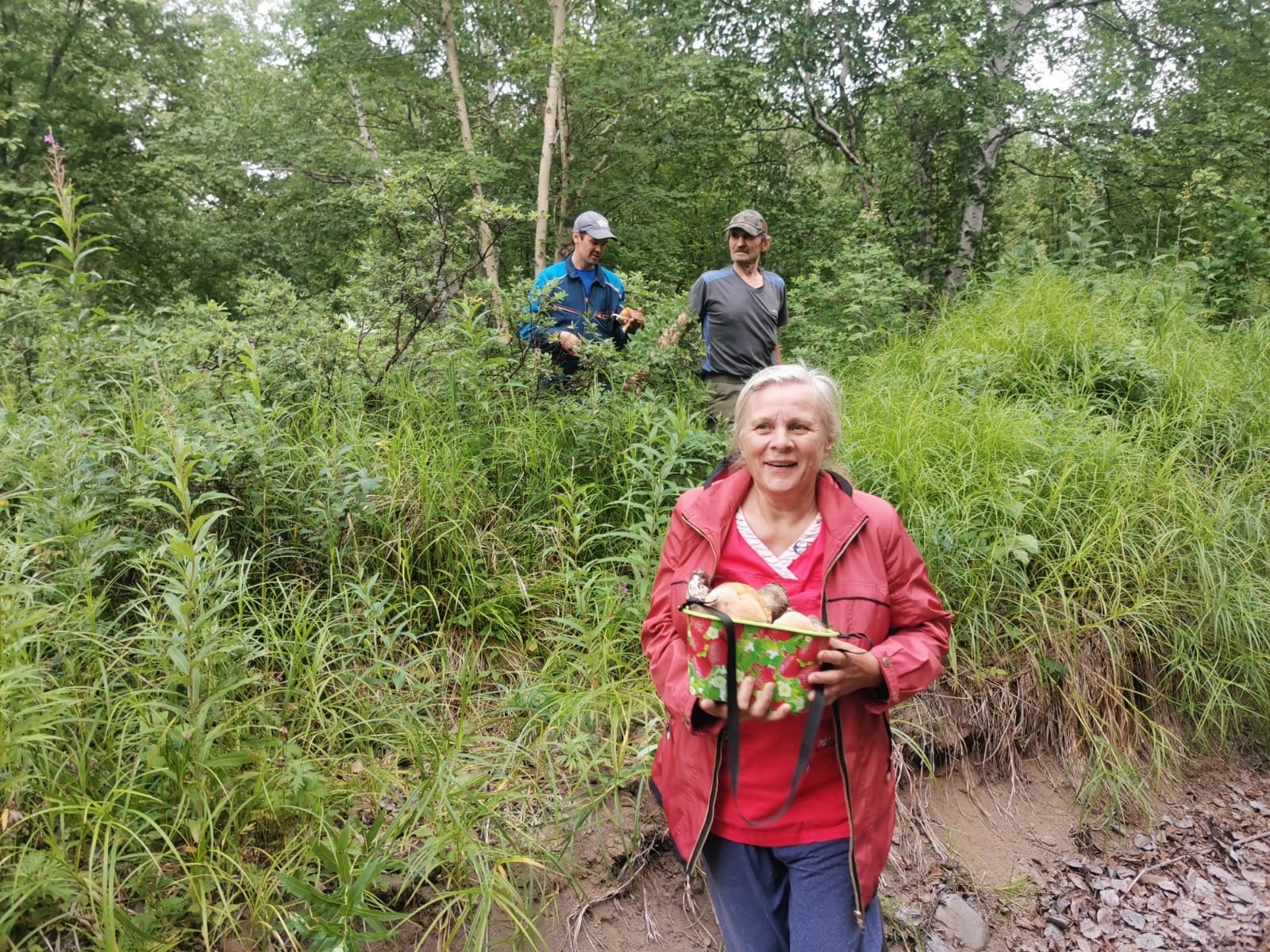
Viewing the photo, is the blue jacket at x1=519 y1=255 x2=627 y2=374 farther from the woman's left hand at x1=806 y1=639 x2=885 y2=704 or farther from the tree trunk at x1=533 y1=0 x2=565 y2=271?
the tree trunk at x1=533 y1=0 x2=565 y2=271

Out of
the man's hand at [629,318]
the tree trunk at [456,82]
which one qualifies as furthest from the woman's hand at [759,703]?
the tree trunk at [456,82]

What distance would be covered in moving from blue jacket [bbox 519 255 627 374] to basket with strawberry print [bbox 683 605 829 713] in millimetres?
3084

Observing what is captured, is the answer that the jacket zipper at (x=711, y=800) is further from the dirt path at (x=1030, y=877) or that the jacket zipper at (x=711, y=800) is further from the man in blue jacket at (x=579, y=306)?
the man in blue jacket at (x=579, y=306)

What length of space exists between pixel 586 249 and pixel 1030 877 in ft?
13.4

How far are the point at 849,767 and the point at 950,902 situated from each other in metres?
1.63

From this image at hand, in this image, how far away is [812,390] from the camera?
1853 millimetres

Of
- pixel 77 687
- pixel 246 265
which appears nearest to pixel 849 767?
pixel 77 687

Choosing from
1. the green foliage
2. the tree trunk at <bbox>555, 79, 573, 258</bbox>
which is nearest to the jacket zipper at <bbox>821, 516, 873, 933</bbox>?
the green foliage

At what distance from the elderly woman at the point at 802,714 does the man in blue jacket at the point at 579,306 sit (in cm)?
267

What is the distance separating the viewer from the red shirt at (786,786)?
1686mm

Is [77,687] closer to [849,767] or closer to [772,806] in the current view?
[772,806]

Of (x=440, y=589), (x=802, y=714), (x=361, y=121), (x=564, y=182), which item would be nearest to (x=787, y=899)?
(x=802, y=714)

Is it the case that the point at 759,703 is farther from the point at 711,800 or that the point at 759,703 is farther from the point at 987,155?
the point at 987,155

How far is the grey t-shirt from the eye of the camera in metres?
4.62
